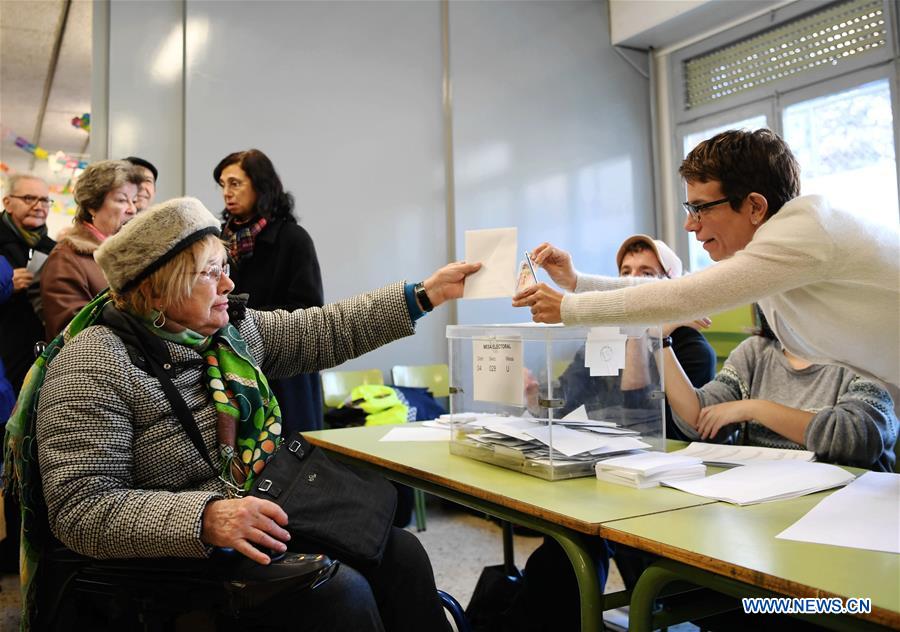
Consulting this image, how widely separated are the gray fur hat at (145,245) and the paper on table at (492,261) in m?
0.65

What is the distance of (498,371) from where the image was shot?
5.48 ft

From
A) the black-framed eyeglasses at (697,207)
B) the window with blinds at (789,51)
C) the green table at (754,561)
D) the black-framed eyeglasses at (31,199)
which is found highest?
the window with blinds at (789,51)

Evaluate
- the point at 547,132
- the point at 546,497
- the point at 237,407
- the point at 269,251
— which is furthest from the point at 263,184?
the point at 547,132

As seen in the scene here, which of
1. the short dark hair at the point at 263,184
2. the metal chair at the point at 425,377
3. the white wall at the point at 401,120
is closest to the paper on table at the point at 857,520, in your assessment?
the short dark hair at the point at 263,184

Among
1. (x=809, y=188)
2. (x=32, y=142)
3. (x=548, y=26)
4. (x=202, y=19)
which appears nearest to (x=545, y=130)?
(x=548, y=26)

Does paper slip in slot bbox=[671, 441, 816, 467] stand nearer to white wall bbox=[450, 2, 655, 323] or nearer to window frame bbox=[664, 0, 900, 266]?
white wall bbox=[450, 2, 655, 323]

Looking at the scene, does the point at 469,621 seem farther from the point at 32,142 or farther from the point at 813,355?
the point at 32,142

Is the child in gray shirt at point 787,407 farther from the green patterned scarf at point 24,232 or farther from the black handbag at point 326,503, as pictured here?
the green patterned scarf at point 24,232

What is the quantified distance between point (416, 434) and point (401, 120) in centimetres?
291

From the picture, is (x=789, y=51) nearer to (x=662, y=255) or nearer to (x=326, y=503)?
(x=662, y=255)

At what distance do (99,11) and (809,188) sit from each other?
14.7ft

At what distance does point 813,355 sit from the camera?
1.51 meters

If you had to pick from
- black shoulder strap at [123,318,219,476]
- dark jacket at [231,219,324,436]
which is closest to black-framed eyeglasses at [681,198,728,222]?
black shoulder strap at [123,318,219,476]

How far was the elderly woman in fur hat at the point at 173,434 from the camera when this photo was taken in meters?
1.19
